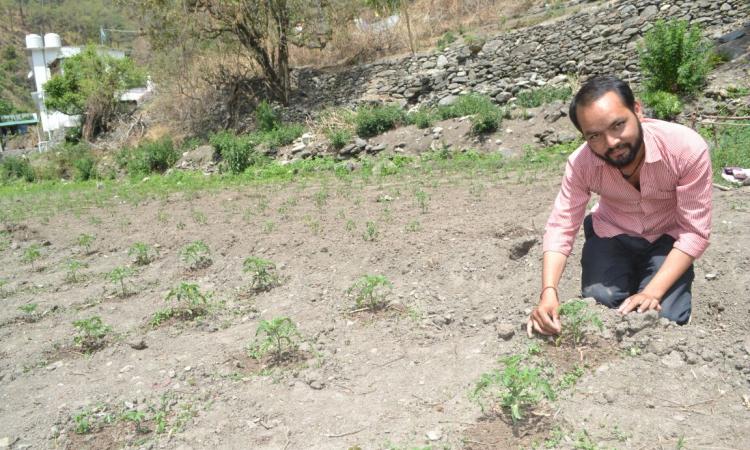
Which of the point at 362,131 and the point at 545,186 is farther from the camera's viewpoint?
the point at 362,131

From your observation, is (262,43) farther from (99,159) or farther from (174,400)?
(174,400)

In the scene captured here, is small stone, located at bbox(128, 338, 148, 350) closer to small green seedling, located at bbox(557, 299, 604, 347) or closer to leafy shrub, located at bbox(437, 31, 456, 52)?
small green seedling, located at bbox(557, 299, 604, 347)

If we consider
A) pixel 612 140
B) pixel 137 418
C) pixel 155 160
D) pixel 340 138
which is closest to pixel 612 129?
pixel 612 140

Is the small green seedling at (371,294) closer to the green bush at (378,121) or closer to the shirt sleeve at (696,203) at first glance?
the shirt sleeve at (696,203)

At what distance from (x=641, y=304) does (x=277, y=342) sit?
1.84 metres

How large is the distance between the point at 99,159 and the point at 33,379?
1721 cm

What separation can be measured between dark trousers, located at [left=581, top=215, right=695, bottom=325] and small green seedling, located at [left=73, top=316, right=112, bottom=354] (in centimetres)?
287

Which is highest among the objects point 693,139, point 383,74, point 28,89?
point 28,89

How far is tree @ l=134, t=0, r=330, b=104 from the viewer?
15359 millimetres

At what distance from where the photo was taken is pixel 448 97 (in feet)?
46.0

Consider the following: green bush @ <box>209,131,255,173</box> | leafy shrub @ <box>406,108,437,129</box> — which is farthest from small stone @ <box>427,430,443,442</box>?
green bush @ <box>209,131,255,173</box>

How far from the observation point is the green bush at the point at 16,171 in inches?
706

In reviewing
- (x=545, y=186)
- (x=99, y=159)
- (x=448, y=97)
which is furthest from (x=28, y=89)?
(x=545, y=186)

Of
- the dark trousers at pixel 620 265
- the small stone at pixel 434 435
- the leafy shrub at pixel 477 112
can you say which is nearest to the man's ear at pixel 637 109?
the dark trousers at pixel 620 265
